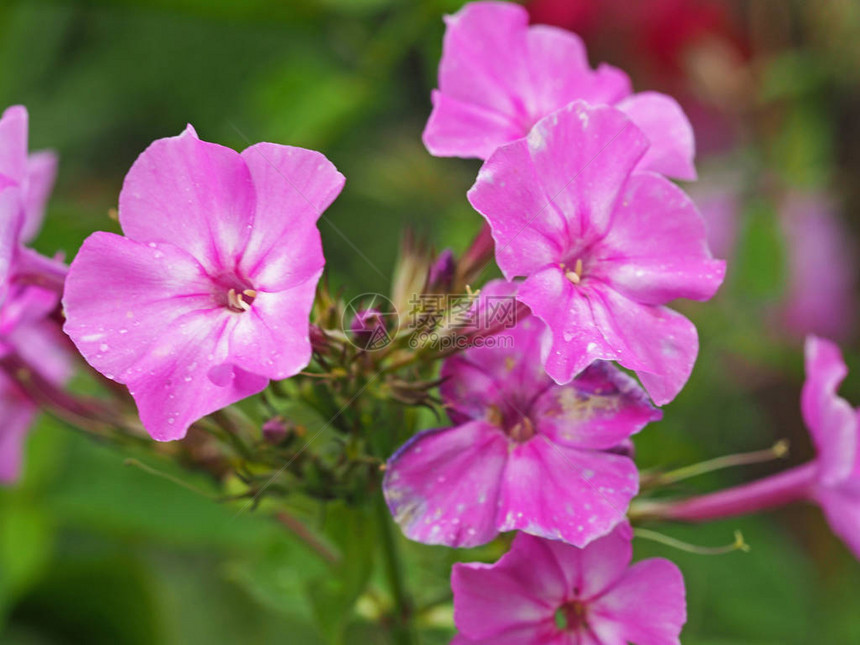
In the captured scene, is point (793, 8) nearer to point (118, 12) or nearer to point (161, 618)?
point (118, 12)

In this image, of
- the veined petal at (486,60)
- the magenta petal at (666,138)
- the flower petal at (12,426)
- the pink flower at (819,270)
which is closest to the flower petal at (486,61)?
the veined petal at (486,60)

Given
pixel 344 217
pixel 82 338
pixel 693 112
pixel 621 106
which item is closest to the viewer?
pixel 82 338

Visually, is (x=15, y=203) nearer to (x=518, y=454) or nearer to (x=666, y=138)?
(x=518, y=454)

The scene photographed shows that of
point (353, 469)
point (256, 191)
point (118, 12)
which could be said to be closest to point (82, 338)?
point (256, 191)

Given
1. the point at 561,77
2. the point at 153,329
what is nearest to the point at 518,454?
the point at 153,329

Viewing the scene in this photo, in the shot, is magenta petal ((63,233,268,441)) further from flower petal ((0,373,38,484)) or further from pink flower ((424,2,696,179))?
flower petal ((0,373,38,484))

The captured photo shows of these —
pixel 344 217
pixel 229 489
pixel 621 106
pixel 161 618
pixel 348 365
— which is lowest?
pixel 161 618
